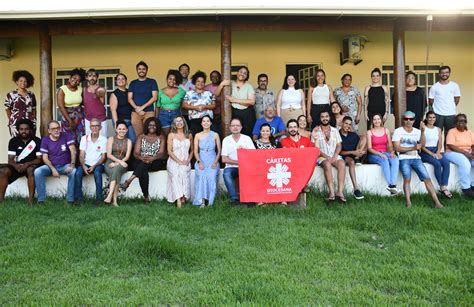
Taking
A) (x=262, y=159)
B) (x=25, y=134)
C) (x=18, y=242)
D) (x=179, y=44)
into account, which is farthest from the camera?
(x=179, y=44)

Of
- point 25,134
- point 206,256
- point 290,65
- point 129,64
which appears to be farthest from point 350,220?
point 129,64

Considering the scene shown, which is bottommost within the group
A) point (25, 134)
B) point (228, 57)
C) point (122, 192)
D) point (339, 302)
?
point (339, 302)

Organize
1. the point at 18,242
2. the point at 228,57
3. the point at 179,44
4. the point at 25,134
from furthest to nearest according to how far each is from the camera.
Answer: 1. the point at 179,44
2. the point at 228,57
3. the point at 25,134
4. the point at 18,242

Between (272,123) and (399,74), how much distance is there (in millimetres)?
2507

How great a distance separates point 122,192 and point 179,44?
14.4ft

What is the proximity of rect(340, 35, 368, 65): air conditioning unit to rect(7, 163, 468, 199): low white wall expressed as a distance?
11.6ft

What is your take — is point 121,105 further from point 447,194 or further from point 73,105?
point 447,194

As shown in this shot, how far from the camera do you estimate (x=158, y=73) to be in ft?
33.7

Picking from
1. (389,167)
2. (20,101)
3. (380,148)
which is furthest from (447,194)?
(20,101)

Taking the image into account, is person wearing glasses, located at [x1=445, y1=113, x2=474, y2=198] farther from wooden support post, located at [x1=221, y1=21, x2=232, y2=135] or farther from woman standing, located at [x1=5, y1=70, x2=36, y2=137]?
woman standing, located at [x1=5, y1=70, x2=36, y2=137]

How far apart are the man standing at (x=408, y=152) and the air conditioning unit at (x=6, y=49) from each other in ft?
27.0

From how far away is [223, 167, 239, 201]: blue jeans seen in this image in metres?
6.70

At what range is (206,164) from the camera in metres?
6.98

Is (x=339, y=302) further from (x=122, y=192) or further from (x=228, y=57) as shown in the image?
(x=228, y=57)
